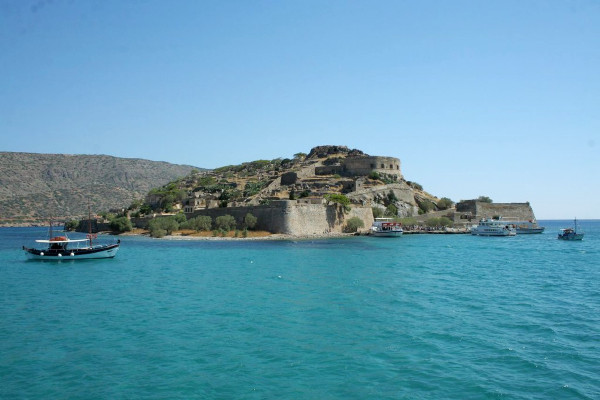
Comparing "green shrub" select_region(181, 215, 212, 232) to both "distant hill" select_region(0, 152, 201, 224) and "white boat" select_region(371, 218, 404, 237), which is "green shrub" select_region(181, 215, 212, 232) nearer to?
"white boat" select_region(371, 218, 404, 237)

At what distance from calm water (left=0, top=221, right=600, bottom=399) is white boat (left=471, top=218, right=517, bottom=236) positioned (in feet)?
107

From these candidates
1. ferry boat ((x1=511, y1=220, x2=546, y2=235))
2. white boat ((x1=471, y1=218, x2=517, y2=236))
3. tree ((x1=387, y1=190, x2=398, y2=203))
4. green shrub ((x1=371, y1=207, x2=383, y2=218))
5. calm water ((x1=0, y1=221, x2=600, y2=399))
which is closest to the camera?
calm water ((x1=0, y1=221, x2=600, y2=399))

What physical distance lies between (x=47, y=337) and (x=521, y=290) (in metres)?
14.8

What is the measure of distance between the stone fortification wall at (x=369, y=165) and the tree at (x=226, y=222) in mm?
21243

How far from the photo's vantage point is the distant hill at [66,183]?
102500mm

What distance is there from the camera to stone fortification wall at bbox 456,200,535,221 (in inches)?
2473

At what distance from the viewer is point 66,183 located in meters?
118

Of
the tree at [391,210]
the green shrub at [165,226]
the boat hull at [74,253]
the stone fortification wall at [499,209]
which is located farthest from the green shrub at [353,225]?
the boat hull at [74,253]

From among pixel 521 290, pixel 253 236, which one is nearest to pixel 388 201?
pixel 253 236

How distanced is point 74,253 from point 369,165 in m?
40.9

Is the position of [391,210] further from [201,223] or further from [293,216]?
[201,223]

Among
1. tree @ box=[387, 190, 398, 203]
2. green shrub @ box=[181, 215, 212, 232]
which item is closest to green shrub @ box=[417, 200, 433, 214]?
tree @ box=[387, 190, 398, 203]

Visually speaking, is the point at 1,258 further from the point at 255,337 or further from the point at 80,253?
the point at 255,337

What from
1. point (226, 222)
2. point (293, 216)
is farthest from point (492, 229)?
point (226, 222)
